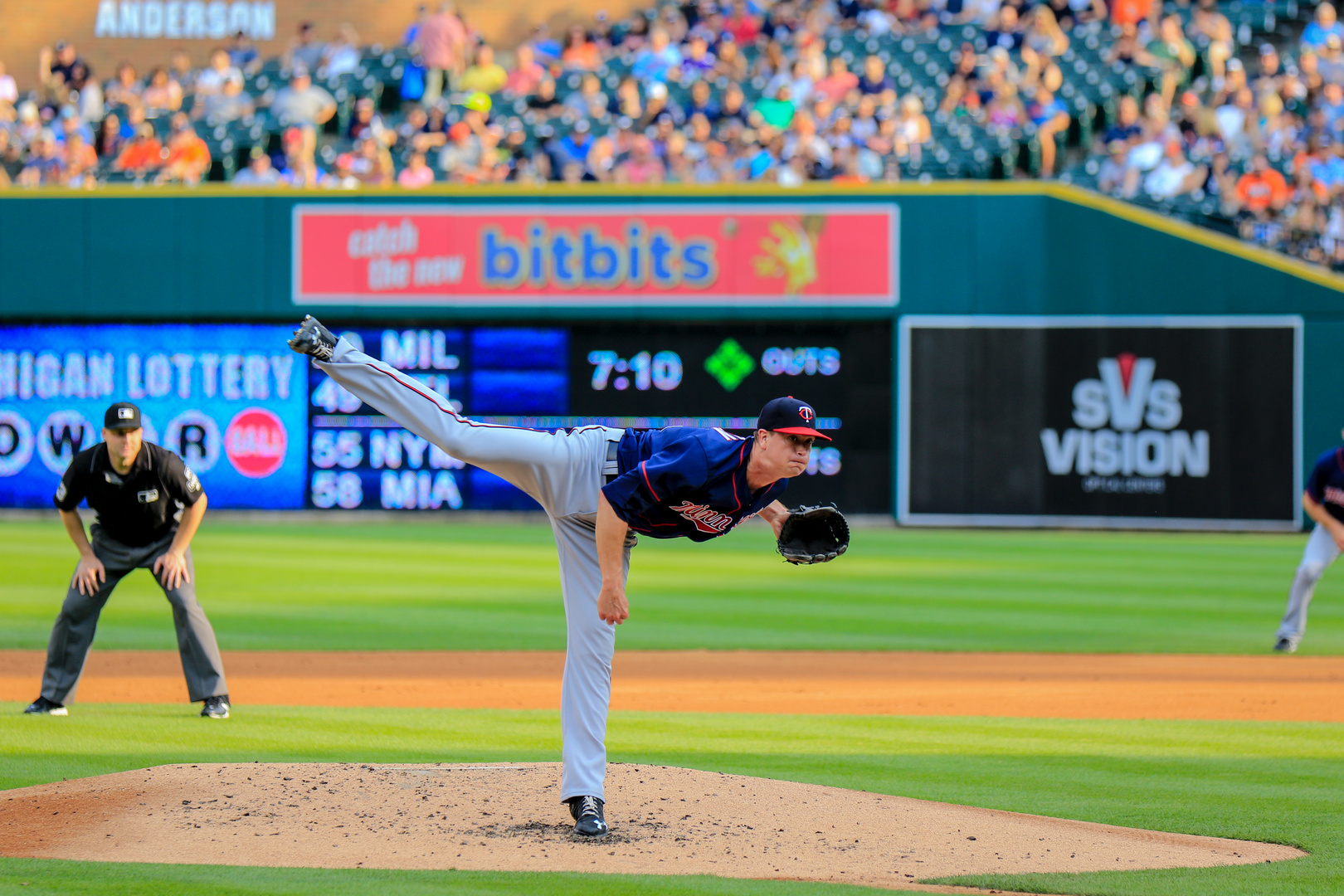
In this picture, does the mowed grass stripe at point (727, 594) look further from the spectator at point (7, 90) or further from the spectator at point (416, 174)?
the spectator at point (7, 90)

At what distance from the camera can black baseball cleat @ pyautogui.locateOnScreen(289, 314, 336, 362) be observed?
554 cm

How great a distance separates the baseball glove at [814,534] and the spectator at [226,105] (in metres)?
21.8

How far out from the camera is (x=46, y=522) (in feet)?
70.2

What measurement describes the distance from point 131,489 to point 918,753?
4.35 m

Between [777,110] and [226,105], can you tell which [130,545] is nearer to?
[777,110]

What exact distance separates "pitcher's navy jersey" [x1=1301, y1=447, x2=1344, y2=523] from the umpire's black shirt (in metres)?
7.85

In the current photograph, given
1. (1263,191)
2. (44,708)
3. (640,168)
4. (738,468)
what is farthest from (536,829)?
(1263,191)

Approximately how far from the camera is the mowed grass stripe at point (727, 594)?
12.2 meters

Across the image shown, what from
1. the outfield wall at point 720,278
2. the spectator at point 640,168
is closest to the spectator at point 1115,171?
the outfield wall at point 720,278

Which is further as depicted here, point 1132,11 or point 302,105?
point 1132,11

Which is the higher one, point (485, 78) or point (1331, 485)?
point (485, 78)

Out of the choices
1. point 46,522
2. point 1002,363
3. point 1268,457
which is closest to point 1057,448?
point 1002,363

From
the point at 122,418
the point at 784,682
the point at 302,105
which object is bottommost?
the point at 784,682

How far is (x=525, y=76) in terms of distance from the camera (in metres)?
26.0
